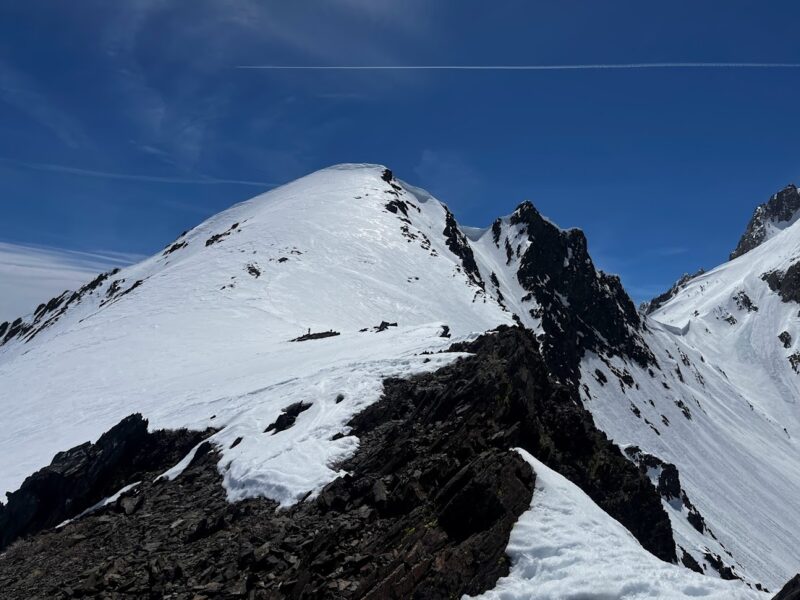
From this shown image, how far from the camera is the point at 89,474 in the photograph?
21141 mm

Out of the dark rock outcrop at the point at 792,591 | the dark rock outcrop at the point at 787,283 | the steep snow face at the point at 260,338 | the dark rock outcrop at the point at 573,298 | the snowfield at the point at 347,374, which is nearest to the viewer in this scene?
the dark rock outcrop at the point at 792,591

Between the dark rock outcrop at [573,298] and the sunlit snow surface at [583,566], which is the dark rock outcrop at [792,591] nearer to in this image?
the sunlit snow surface at [583,566]

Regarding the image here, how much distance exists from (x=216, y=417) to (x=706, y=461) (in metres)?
81.8

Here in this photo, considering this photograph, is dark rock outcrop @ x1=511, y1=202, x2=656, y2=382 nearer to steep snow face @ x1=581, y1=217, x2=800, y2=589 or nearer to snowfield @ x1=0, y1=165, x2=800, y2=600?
snowfield @ x1=0, y1=165, x2=800, y2=600

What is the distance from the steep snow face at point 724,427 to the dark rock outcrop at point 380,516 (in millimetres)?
31032

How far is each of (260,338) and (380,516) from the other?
29.6 meters

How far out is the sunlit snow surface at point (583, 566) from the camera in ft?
28.0

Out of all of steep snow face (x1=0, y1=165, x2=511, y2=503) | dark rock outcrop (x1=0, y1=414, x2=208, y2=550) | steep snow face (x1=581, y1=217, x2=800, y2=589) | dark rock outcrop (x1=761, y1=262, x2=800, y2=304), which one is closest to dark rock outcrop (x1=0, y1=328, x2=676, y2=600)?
steep snow face (x1=0, y1=165, x2=511, y2=503)

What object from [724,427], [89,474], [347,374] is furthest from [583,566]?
[724,427]

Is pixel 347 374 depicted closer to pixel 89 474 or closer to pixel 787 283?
pixel 89 474

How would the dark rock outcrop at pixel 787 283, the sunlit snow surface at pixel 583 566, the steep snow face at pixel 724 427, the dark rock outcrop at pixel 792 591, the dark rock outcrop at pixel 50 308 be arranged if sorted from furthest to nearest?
the dark rock outcrop at pixel 787 283 < the dark rock outcrop at pixel 50 308 < the steep snow face at pixel 724 427 < the sunlit snow surface at pixel 583 566 < the dark rock outcrop at pixel 792 591

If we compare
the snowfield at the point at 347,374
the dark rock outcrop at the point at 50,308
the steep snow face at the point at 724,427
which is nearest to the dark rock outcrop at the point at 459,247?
the snowfield at the point at 347,374

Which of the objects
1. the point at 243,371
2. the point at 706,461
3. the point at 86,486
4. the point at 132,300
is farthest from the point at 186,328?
the point at 706,461

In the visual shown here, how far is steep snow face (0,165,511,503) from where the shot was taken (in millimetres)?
20422
